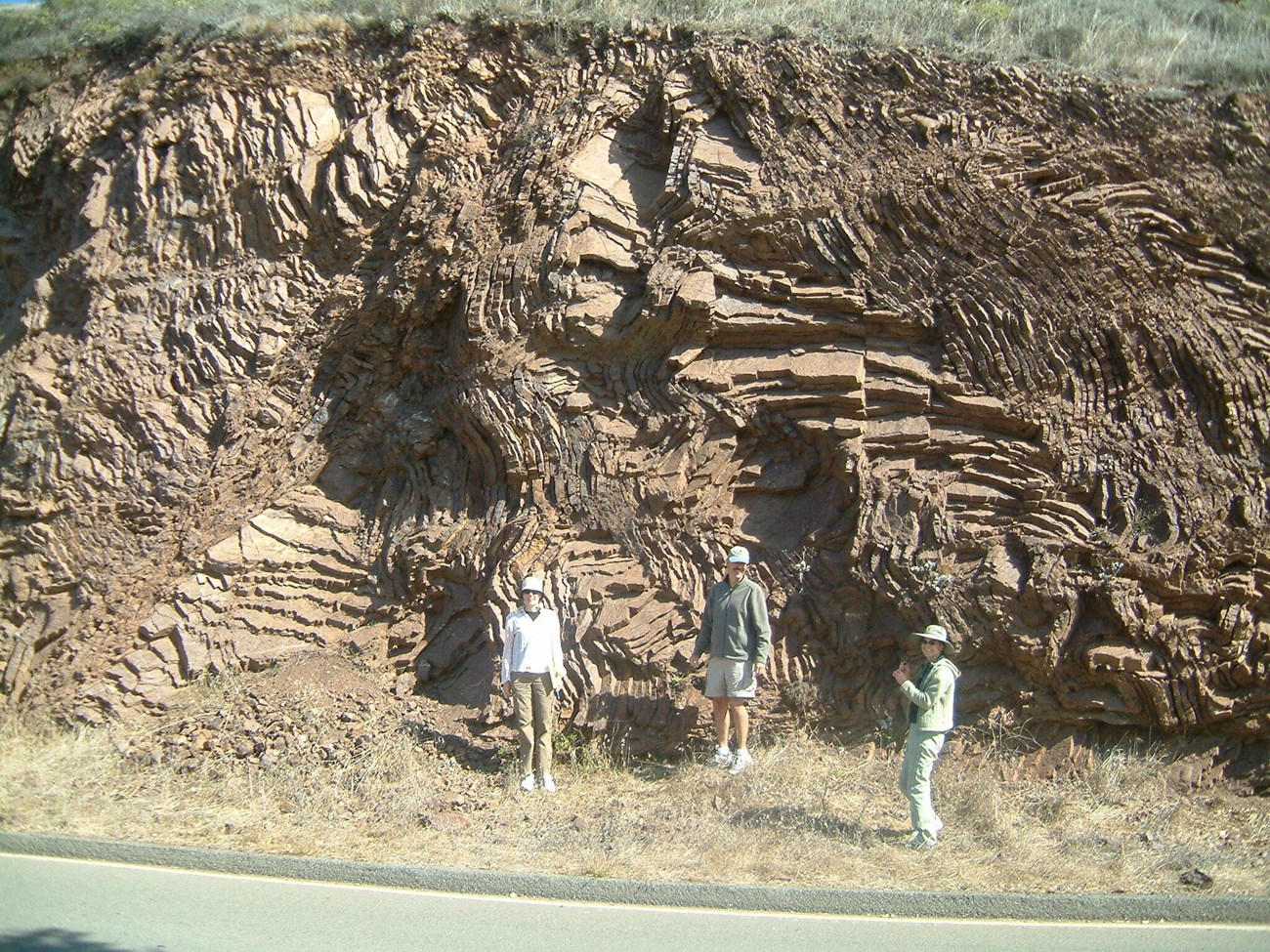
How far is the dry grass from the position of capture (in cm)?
586

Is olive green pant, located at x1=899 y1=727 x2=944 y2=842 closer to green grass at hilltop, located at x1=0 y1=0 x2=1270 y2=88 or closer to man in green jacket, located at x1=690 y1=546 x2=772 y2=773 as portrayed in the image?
man in green jacket, located at x1=690 y1=546 x2=772 y2=773

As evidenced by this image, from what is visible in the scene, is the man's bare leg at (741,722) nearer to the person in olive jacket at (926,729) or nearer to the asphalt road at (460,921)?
the person in olive jacket at (926,729)

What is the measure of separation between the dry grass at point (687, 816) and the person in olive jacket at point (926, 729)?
17cm

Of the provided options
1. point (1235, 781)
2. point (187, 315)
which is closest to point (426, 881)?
point (1235, 781)

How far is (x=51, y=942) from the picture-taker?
186 inches

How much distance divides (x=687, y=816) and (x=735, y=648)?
1135 mm

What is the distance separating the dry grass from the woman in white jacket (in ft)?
0.76

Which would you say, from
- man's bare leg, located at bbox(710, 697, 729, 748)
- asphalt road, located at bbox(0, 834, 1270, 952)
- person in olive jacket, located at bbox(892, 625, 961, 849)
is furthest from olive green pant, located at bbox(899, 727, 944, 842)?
man's bare leg, located at bbox(710, 697, 729, 748)

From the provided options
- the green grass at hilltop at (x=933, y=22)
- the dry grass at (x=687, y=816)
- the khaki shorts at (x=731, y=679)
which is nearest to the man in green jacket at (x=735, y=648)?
the khaki shorts at (x=731, y=679)

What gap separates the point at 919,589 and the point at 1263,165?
422 centimetres

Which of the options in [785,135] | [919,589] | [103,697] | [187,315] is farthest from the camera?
[187,315]

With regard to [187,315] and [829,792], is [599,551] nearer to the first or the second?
[829,792]

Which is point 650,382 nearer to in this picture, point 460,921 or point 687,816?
point 687,816

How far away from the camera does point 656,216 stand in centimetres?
895
